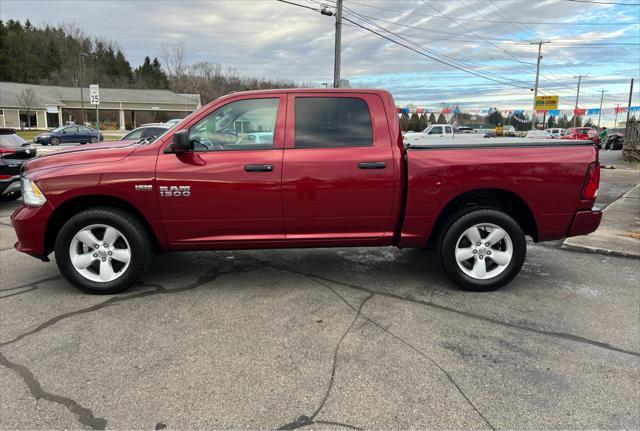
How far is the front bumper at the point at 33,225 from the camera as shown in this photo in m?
4.20

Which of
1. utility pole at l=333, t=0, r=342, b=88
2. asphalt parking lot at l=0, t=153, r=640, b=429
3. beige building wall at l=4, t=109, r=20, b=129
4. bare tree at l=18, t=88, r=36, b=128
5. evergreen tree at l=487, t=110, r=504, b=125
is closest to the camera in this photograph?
asphalt parking lot at l=0, t=153, r=640, b=429

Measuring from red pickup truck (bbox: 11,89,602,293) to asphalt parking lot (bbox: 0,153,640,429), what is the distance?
47 centimetres

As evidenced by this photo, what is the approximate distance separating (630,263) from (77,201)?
21.0 feet

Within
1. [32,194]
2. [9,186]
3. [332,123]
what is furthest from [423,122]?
[32,194]

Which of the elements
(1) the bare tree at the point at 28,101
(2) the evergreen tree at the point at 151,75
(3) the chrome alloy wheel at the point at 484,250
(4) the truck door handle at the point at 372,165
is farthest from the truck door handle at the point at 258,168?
(2) the evergreen tree at the point at 151,75

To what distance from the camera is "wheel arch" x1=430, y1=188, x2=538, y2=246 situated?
4.55 metres

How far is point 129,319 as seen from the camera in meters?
3.86

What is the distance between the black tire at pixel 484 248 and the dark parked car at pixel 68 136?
1366 inches

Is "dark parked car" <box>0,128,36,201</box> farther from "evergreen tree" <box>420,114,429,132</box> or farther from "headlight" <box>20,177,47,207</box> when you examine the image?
"evergreen tree" <box>420,114,429,132</box>

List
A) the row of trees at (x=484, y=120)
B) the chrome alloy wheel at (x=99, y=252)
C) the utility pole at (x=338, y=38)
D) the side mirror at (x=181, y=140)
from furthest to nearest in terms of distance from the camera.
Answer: the row of trees at (x=484, y=120) → the utility pole at (x=338, y=38) → the chrome alloy wheel at (x=99, y=252) → the side mirror at (x=181, y=140)

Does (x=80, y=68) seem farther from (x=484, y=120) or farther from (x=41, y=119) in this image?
(x=484, y=120)

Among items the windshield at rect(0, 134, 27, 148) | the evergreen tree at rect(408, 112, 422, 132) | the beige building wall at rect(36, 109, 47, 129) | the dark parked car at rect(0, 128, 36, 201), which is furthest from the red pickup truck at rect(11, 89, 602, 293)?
the evergreen tree at rect(408, 112, 422, 132)

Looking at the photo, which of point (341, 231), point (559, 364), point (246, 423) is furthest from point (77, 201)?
point (559, 364)

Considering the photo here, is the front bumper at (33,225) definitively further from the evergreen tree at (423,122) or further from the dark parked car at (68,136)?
the evergreen tree at (423,122)
